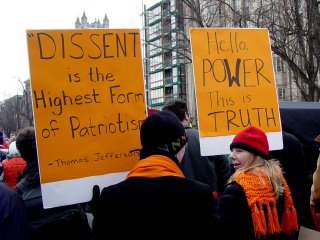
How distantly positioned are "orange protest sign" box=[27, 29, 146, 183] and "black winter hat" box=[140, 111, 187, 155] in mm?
710

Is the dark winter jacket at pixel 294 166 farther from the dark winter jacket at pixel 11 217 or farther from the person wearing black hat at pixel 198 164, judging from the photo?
the dark winter jacket at pixel 11 217

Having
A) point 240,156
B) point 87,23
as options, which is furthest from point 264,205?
point 87,23

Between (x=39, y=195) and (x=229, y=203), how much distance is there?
1.28m

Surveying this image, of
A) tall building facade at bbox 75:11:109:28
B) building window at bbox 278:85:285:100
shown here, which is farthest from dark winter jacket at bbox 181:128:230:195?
tall building facade at bbox 75:11:109:28

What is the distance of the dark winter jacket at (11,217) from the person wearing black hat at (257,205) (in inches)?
42.9

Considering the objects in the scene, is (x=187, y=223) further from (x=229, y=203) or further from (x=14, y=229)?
(x=14, y=229)

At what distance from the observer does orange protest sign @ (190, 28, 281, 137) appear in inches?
132

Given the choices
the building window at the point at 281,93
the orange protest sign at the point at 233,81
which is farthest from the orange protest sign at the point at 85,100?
the building window at the point at 281,93

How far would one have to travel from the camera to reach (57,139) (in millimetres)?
2779

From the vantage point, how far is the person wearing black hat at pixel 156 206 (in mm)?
2080

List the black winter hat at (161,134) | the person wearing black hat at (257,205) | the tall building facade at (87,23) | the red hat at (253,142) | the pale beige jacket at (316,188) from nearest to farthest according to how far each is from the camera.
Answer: the black winter hat at (161,134)
the person wearing black hat at (257,205)
the red hat at (253,142)
the pale beige jacket at (316,188)
the tall building facade at (87,23)

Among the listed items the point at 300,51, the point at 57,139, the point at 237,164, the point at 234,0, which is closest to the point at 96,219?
the point at 57,139

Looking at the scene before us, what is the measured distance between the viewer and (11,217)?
2.31 metres

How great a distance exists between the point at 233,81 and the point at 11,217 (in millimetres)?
1979
